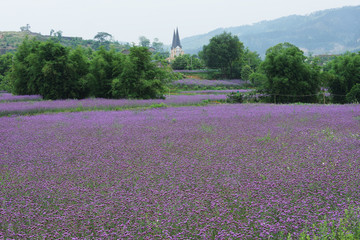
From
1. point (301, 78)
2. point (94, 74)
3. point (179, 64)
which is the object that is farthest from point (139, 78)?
point (179, 64)

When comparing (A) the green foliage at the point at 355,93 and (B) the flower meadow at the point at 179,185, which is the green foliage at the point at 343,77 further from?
(B) the flower meadow at the point at 179,185

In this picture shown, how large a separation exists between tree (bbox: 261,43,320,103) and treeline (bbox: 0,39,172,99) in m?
8.08

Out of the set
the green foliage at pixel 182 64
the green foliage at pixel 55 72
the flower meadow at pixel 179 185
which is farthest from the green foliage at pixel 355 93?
the green foliage at pixel 182 64

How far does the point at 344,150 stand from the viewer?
19.6 ft

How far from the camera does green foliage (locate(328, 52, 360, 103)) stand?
72.8 ft

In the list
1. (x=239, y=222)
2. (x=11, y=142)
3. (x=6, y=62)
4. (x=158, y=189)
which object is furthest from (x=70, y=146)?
(x=6, y=62)

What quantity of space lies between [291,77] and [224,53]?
41.0 m

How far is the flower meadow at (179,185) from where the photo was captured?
311 cm

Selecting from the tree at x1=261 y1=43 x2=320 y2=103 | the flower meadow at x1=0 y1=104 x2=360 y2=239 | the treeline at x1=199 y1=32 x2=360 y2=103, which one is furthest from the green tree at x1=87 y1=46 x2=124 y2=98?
the flower meadow at x1=0 y1=104 x2=360 y2=239

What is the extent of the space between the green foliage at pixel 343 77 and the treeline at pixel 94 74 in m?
12.6

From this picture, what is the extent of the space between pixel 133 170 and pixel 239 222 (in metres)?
2.41

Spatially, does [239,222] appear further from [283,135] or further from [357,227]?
[283,135]

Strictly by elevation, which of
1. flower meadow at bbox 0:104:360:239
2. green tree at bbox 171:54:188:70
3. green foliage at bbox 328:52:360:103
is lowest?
flower meadow at bbox 0:104:360:239

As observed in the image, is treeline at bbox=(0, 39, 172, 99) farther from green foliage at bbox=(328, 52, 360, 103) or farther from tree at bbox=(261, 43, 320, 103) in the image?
green foliage at bbox=(328, 52, 360, 103)
